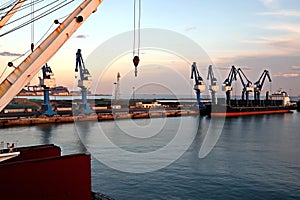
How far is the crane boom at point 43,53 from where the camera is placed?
10.4m

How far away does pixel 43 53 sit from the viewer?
429 inches

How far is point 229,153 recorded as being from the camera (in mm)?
37438

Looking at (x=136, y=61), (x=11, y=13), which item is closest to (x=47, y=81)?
(x=11, y=13)

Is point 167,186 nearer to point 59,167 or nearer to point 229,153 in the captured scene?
point 59,167

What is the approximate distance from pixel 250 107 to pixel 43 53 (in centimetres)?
11765

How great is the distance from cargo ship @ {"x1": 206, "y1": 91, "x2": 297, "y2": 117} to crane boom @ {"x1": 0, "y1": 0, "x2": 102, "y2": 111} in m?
99.0

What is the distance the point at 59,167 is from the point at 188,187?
12404 mm

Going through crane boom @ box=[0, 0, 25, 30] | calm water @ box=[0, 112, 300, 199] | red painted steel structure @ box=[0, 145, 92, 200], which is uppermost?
crane boom @ box=[0, 0, 25, 30]

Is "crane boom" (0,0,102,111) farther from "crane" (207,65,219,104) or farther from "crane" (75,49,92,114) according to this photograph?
"crane" (207,65,219,104)

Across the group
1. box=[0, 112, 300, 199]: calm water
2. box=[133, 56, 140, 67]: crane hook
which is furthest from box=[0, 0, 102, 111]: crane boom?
box=[0, 112, 300, 199]: calm water

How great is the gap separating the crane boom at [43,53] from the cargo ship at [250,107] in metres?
99.0

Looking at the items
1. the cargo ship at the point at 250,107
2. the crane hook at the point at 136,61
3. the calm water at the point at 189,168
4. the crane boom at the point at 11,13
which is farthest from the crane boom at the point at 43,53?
the cargo ship at the point at 250,107

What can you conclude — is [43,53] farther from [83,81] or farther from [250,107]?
[250,107]

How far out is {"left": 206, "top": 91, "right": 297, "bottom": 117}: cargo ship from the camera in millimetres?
109375
